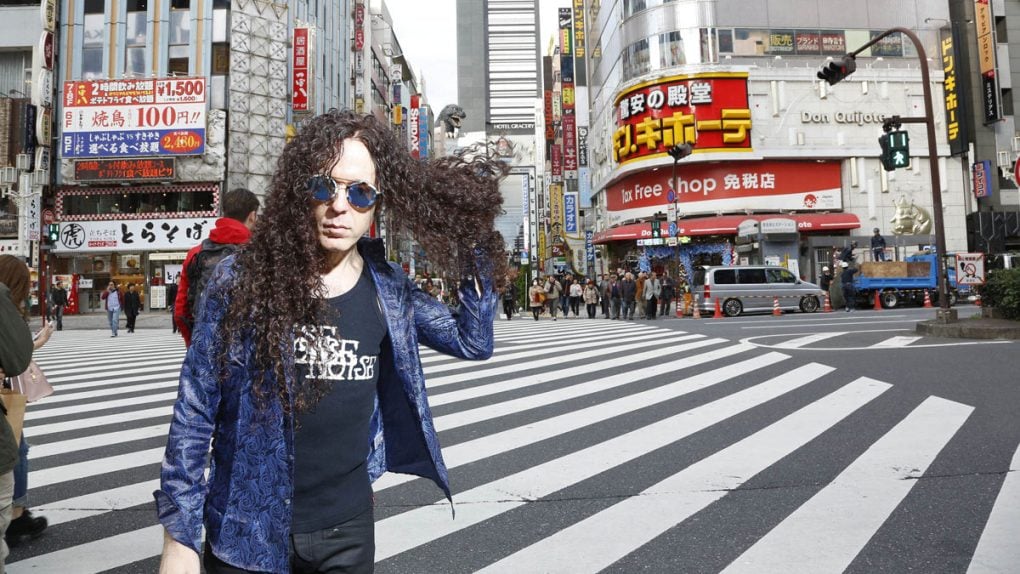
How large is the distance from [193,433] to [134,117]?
107ft

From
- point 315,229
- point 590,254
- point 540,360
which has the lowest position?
point 540,360

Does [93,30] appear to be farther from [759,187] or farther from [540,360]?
[759,187]

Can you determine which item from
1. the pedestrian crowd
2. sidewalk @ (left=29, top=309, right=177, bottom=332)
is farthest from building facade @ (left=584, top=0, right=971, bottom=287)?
sidewalk @ (left=29, top=309, right=177, bottom=332)

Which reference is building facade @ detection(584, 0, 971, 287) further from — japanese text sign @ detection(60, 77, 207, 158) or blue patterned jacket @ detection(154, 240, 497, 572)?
blue patterned jacket @ detection(154, 240, 497, 572)

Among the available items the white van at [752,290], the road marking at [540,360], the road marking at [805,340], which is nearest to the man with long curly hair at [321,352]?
the road marking at [540,360]

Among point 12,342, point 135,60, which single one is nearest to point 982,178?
point 12,342

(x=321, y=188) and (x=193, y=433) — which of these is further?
(x=321, y=188)

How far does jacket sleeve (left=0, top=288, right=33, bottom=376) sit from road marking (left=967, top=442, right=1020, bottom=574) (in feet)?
12.8

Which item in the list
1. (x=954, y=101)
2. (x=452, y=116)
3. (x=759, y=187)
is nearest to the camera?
(x=954, y=101)

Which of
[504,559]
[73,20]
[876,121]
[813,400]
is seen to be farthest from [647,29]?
[504,559]

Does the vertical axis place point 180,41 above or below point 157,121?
above

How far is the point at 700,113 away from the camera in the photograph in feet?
102

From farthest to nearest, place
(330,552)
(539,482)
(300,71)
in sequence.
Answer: (300,71), (539,482), (330,552)

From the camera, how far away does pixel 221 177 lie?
29.6 metres
